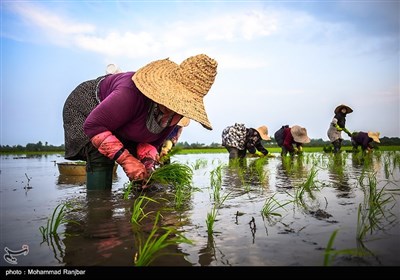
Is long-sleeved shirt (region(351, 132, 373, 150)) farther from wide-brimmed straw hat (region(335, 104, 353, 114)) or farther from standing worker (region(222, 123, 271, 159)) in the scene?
standing worker (region(222, 123, 271, 159))

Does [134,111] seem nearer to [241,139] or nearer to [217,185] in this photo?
[217,185]

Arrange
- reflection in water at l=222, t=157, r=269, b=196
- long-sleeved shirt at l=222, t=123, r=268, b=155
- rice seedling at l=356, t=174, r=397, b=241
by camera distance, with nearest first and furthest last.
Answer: rice seedling at l=356, t=174, r=397, b=241 < reflection in water at l=222, t=157, r=269, b=196 < long-sleeved shirt at l=222, t=123, r=268, b=155

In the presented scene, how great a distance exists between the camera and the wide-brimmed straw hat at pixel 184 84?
2.42 meters

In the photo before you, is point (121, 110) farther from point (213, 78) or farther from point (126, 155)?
point (213, 78)

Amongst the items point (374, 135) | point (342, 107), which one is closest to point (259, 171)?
point (342, 107)

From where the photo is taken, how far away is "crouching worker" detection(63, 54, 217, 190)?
2506mm

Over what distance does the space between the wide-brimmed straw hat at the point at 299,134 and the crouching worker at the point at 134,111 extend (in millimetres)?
7289

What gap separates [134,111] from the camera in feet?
8.98

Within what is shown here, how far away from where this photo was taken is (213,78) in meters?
2.65

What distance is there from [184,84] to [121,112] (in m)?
0.57

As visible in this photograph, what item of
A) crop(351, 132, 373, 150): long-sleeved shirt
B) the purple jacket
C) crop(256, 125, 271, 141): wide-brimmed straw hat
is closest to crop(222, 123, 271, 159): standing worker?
crop(256, 125, 271, 141): wide-brimmed straw hat

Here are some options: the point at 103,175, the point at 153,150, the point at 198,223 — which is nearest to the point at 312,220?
the point at 198,223

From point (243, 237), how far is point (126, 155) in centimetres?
155

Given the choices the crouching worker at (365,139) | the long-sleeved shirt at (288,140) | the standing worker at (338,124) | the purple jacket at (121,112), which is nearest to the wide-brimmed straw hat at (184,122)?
the purple jacket at (121,112)
